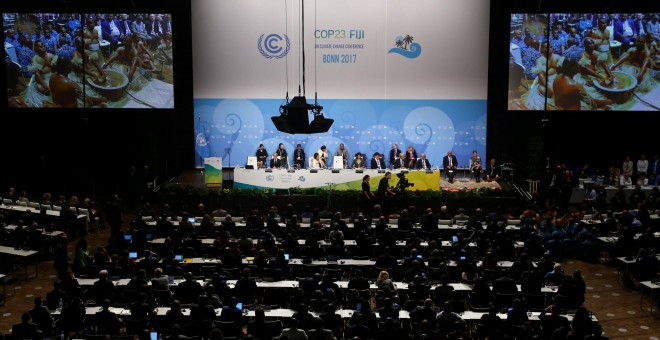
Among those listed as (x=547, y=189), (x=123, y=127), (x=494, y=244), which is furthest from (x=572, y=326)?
(x=123, y=127)

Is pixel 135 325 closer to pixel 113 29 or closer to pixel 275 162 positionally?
pixel 275 162

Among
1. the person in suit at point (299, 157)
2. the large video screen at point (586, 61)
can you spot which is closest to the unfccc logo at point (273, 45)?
the person in suit at point (299, 157)

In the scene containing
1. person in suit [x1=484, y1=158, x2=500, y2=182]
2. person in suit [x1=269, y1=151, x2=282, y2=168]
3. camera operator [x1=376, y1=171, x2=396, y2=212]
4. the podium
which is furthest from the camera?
person in suit [x1=269, y1=151, x2=282, y2=168]

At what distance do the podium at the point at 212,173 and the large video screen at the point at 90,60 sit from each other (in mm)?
3931

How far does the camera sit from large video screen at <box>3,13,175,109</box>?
2602cm

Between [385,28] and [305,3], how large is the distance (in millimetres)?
2708

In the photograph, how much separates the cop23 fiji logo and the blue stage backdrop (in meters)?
1.53

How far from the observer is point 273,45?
87.2 ft

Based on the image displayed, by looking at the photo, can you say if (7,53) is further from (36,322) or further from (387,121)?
(36,322)

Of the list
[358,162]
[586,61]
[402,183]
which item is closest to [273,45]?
[358,162]

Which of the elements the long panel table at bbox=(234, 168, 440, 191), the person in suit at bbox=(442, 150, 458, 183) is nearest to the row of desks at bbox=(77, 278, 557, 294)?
the long panel table at bbox=(234, 168, 440, 191)

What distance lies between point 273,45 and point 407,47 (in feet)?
14.3

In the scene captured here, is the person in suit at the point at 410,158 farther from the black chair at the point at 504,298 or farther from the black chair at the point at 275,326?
the black chair at the point at 275,326

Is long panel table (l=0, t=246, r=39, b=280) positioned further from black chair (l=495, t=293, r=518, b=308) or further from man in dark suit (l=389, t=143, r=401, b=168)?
man in dark suit (l=389, t=143, r=401, b=168)
